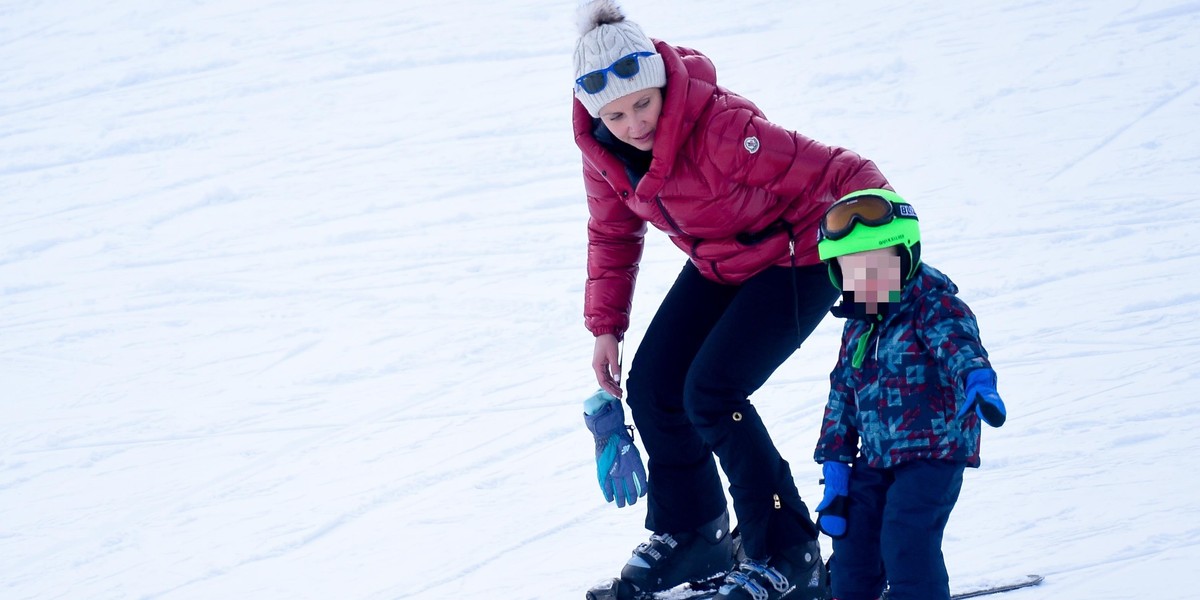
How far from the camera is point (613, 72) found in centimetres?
291

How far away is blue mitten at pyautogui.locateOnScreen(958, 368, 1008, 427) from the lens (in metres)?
2.11

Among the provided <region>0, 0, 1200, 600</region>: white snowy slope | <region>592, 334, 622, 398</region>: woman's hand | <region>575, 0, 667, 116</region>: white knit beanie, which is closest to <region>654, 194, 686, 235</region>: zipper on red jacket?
<region>575, 0, 667, 116</region>: white knit beanie

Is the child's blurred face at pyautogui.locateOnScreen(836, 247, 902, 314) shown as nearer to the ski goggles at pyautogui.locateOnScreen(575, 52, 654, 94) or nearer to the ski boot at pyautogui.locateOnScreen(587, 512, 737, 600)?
the ski goggles at pyautogui.locateOnScreen(575, 52, 654, 94)

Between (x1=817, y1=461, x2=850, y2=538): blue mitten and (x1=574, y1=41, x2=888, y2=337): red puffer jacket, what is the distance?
632mm

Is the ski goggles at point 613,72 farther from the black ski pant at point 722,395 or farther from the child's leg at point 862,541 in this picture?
the child's leg at point 862,541

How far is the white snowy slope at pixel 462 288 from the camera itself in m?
3.80

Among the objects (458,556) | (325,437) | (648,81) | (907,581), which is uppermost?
(648,81)

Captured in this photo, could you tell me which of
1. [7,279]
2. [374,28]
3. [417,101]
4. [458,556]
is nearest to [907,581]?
[458,556]

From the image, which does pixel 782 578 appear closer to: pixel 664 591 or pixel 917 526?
pixel 664 591

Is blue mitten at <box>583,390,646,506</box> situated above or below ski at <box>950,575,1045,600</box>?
above

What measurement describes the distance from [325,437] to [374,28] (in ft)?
26.1

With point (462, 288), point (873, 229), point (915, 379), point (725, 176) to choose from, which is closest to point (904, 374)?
point (915, 379)

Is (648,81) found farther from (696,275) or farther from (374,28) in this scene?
(374,28)

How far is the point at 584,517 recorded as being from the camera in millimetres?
3934
